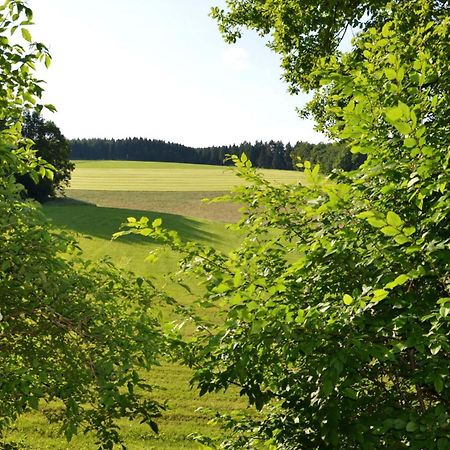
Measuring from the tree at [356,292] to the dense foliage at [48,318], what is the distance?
73 cm

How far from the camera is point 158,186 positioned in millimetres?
97438

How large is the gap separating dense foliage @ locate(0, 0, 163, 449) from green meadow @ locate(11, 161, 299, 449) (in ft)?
1.89

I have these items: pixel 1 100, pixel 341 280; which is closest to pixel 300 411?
pixel 341 280

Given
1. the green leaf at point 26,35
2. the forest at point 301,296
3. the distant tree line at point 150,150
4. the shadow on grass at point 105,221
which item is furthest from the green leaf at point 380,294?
the distant tree line at point 150,150

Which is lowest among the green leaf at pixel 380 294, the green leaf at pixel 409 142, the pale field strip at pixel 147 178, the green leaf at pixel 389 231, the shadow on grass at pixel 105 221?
the shadow on grass at pixel 105 221

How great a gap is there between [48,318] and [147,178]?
108970 millimetres

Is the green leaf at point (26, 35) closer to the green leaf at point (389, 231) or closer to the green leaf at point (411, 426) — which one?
the green leaf at point (389, 231)

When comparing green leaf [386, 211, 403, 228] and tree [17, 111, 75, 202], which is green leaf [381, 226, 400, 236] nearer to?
green leaf [386, 211, 403, 228]

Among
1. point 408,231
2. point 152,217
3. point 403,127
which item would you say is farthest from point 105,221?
point 408,231

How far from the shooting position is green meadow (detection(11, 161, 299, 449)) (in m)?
13.0

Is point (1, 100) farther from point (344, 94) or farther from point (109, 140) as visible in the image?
point (109, 140)

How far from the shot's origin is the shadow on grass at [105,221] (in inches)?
1964

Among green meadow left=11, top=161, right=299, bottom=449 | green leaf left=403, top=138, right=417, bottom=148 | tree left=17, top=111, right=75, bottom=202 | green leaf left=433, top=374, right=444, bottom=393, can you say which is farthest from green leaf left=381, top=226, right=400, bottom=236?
tree left=17, top=111, right=75, bottom=202

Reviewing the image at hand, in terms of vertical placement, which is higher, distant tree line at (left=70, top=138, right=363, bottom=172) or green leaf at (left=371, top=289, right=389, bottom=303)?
distant tree line at (left=70, top=138, right=363, bottom=172)
